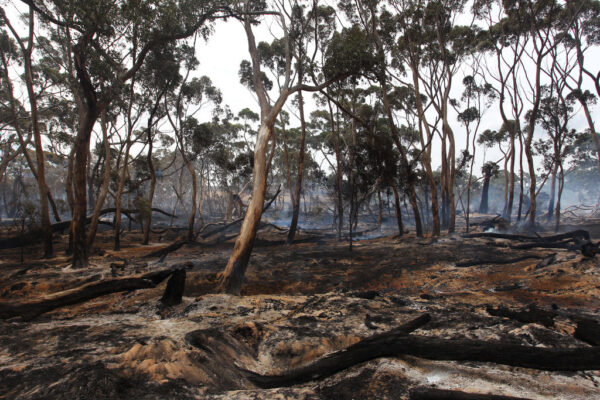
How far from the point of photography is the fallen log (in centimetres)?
248

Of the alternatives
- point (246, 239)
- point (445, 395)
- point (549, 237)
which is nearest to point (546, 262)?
point (549, 237)

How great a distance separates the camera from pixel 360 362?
3.01m

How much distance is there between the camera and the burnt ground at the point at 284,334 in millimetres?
2477

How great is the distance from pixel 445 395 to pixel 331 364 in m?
1.07

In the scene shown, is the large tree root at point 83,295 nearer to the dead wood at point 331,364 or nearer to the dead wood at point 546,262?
the dead wood at point 331,364

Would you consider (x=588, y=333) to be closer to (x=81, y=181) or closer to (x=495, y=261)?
(x=495, y=261)

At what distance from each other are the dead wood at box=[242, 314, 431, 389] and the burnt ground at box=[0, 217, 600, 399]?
74 mm

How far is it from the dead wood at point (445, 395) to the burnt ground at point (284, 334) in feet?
0.84

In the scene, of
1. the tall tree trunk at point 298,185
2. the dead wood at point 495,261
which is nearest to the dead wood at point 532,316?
the dead wood at point 495,261

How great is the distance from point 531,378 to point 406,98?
23991 millimetres

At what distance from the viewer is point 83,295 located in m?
4.55

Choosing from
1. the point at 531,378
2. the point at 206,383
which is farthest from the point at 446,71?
the point at 206,383

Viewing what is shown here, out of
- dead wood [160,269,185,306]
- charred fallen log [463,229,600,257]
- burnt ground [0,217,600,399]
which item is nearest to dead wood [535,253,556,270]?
burnt ground [0,217,600,399]

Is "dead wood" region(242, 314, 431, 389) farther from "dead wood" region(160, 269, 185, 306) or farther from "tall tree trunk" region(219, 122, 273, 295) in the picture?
"tall tree trunk" region(219, 122, 273, 295)
